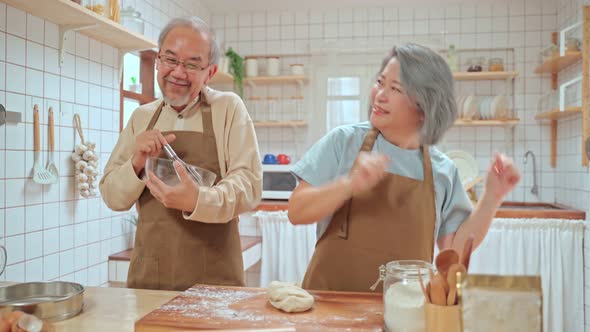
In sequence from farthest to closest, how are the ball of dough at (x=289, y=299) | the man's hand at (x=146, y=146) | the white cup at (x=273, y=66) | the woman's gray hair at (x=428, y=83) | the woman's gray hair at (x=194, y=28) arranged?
the white cup at (x=273, y=66) → the woman's gray hair at (x=194, y=28) → the man's hand at (x=146, y=146) → the woman's gray hair at (x=428, y=83) → the ball of dough at (x=289, y=299)

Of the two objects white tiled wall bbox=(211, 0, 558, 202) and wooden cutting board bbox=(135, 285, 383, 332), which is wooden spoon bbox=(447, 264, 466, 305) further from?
white tiled wall bbox=(211, 0, 558, 202)

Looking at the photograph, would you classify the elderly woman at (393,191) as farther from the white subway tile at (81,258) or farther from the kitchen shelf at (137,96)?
the kitchen shelf at (137,96)

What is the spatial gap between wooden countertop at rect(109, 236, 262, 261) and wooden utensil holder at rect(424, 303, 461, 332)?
2283 mm

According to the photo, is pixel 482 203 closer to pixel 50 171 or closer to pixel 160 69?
pixel 160 69

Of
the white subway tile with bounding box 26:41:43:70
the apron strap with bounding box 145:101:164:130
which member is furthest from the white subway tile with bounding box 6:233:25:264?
the apron strap with bounding box 145:101:164:130

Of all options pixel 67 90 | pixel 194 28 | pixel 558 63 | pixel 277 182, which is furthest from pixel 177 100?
pixel 558 63

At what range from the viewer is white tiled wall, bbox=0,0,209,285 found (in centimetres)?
208

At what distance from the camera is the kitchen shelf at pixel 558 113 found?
3.26 metres

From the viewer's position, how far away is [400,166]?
1.44 m

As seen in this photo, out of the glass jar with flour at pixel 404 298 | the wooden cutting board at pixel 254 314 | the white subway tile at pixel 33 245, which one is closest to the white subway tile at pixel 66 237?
the white subway tile at pixel 33 245

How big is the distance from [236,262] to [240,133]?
417 mm

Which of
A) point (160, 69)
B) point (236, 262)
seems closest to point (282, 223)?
point (236, 262)

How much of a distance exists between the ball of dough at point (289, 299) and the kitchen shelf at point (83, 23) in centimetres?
156

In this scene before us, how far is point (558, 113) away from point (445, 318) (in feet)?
10.7
